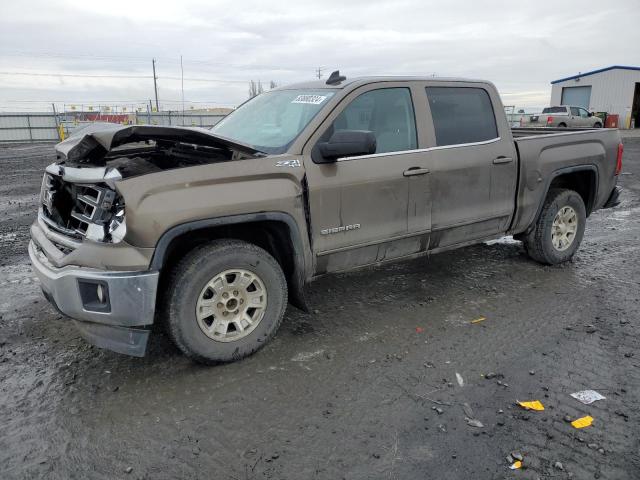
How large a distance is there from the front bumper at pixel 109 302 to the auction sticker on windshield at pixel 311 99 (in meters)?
1.86

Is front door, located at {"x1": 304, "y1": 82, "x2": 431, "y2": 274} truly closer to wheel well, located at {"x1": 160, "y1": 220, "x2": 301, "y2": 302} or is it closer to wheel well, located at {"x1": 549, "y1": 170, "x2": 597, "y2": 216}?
wheel well, located at {"x1": 160, "y1": 220, "x2": 301, "y2": 302}

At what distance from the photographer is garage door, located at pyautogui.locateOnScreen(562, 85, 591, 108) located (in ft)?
130

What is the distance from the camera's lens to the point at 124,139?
3.05 metres

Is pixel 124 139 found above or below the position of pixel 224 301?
above

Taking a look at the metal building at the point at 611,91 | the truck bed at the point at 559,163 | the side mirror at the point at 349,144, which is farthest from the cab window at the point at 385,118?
the metal building at the point at 611,91

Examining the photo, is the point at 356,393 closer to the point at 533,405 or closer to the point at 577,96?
the point at 533,405

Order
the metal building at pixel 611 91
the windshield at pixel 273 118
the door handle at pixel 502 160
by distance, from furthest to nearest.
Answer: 1. the metal building at pixel 611 91
2. the door handle at pixel 502 160
3. the windshield at pixel 273 118

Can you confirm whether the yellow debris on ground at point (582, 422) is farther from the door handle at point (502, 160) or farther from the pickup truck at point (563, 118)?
the pickup truck at point (563, 118)

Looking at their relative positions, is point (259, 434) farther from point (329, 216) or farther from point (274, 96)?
point (274, 96)

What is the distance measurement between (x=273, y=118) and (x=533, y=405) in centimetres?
290

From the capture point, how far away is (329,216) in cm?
366

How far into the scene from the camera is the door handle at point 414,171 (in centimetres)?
401

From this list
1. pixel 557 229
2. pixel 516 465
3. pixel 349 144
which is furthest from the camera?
pixel 557 229

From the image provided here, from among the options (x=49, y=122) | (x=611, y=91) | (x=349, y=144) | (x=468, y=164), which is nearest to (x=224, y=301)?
(x=349, y=144)
